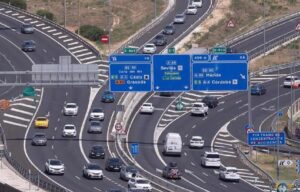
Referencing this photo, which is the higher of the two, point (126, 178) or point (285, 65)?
point (285, 65)

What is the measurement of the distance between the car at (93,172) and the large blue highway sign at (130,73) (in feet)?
38.5

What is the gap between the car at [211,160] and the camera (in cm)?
10588

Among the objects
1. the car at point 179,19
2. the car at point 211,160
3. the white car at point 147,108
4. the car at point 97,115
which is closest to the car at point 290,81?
the white car at point 147,108

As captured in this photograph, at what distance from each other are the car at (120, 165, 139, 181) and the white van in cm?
1258

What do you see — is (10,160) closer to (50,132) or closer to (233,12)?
(50,132)

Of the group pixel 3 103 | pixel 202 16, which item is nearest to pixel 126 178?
pixel 3 103

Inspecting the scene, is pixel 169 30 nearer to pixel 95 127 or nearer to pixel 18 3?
pixel 18 3

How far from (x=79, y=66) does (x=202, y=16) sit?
69466mm

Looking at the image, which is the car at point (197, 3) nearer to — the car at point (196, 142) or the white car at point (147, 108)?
the white car at point (147, 108)

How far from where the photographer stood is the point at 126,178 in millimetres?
95688

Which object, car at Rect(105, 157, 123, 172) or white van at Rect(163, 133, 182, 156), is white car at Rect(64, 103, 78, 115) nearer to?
white van at Rect(163, 133, 182, 156)

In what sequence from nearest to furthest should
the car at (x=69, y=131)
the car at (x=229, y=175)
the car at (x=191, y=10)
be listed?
the car at (x=229, y=175), the car at (x=69, y=131), the car at (x=191, y=10)

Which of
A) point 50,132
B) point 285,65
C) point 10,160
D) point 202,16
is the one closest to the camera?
point 10,160

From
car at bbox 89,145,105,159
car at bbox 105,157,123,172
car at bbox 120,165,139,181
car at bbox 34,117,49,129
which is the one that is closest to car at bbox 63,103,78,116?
car at bbox 34,117,49,129
